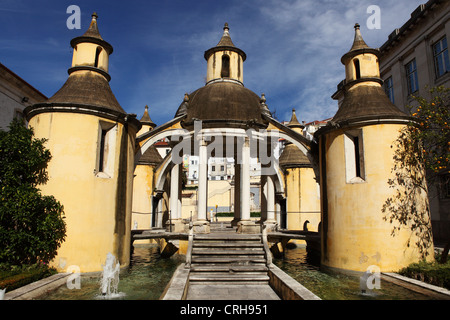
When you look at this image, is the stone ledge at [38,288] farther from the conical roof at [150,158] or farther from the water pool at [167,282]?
the conical roof at [150,158]

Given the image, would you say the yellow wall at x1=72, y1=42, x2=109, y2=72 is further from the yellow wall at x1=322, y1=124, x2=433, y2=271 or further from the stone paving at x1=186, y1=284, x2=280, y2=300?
the yellow wall at x1=322, y1=124, x2=433, y2=271

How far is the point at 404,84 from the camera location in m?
26.0

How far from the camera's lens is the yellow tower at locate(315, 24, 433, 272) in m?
12.2

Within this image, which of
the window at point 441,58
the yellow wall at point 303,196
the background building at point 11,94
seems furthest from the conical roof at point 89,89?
the window at point 441,58

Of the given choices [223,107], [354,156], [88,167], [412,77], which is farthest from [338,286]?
[412,77]

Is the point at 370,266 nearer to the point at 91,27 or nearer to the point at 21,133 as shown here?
the point at 21,133

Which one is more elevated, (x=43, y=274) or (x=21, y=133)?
(x=21, y=133)

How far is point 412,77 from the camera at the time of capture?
2534cm

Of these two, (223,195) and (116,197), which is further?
(223,195)

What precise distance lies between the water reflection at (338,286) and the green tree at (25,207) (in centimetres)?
897
